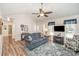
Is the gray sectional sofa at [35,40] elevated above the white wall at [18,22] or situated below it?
below

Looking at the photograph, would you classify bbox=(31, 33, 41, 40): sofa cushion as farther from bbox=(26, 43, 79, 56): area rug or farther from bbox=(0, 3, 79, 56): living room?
bbox=(26, 43, 79, 56): area rug

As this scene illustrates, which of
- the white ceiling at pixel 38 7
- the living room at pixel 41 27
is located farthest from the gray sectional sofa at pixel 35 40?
the white ceiling at pixel 38 7

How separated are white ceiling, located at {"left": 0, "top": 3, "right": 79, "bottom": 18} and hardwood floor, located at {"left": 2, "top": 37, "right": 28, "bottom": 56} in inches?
20.9

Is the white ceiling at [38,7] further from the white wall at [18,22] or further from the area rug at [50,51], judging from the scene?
the area rug at [50,51]

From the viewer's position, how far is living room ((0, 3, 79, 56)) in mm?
1877

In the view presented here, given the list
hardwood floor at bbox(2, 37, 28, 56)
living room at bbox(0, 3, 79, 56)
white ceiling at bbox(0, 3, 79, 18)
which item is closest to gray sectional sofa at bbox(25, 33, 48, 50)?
living room at bbox(0, 3, 79, 56)

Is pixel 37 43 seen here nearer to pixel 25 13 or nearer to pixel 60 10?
pixel 25 13

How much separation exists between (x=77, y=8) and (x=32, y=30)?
3.14ft

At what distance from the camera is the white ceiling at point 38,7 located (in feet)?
6.19

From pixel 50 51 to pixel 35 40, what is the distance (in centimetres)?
36

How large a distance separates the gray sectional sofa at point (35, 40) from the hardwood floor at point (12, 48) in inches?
5.3

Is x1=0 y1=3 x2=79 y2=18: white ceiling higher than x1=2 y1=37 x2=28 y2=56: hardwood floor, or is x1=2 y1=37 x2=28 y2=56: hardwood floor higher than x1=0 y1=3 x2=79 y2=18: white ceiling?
x1=0 y1=3 x2=79 y2=18: white ceiling

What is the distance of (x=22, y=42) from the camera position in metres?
1.92

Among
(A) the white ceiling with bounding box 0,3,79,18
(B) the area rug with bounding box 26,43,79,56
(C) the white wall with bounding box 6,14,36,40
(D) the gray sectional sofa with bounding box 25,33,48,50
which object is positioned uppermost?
(A) the white ceiling with bounding box 0,3,79,18
